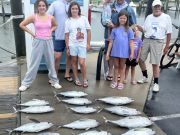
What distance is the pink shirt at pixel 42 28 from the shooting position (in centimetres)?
583

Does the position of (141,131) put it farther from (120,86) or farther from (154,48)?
(154,48)

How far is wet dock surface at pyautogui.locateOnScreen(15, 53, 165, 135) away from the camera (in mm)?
4797

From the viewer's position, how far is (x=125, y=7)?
6270 millimetres

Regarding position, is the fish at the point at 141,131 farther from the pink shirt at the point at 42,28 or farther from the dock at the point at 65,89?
the pink shirt at the point at 42,28

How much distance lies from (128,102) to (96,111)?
658 millimetres

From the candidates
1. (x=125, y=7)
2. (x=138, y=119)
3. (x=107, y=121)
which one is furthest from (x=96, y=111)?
(x=125, y=7)

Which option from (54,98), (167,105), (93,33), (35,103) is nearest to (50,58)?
(54,98)

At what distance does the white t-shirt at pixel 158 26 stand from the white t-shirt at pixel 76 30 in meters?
1.26

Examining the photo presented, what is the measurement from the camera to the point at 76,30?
612cm

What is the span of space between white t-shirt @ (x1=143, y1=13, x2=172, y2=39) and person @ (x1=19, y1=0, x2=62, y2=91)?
1.84 metres

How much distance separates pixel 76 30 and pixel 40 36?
71 centimetres

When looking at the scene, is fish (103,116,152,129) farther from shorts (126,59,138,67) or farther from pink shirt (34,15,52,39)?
pink shirt (34,15,52,39)

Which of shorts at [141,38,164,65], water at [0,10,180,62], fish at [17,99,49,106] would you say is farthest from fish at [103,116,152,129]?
water at [0,10,180,62]

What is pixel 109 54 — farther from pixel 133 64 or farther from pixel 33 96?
pixel 33 96
